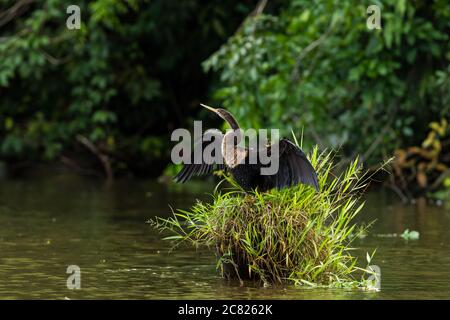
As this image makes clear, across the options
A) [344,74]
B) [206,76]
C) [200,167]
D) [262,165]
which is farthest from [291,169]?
[206,76]

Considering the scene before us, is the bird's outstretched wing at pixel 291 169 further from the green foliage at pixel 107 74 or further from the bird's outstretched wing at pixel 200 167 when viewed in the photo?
the green foliage at pixel 107 74

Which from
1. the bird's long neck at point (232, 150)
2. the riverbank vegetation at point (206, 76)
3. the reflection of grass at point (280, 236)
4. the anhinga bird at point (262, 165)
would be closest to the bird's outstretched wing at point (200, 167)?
the anhinga bird at point (262, 165)

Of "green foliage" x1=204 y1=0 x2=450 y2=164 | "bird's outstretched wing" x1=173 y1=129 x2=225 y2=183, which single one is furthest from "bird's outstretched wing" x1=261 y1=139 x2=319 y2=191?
"green foliage" x1=204 y1=0 x2=450 y2=164

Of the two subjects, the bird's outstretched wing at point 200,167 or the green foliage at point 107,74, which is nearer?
the bird's outstretched wing at point 200,167

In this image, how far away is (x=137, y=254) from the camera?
8.95m

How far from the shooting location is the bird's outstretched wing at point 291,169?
704 cm

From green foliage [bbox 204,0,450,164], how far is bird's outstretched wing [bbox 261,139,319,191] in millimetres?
6467

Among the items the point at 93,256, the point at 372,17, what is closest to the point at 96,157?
the point at 372,17

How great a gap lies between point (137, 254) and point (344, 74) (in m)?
6.51

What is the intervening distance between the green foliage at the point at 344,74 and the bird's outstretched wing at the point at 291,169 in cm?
647

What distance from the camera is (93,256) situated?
876 cm

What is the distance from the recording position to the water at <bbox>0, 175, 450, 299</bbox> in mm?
6902

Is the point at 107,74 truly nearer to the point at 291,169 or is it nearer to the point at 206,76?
the point at 206,76

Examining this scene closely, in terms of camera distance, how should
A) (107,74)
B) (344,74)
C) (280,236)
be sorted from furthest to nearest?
(107,74) → (344,74) → (280,236)
